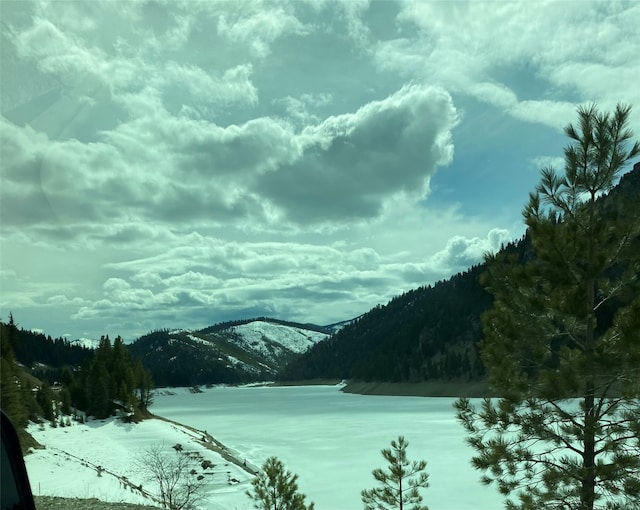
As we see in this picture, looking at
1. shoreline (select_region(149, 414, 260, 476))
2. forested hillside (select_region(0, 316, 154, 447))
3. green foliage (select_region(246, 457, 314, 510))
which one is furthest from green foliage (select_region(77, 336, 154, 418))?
green foliage (select_region(246, 457, 314, 510))

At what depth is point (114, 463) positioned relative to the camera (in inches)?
1911

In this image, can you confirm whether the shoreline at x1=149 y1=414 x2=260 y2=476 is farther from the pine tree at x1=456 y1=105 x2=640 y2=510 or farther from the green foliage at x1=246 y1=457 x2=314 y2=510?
the pine tree at x1=456 y1=105 x2=640 y2=510

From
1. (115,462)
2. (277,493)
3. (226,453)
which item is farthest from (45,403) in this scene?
(277,493)

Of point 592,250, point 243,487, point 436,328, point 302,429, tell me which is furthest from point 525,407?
point 436,328

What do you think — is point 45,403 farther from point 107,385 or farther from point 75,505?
point 75,505

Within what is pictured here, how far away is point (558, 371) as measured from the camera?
36.8ft

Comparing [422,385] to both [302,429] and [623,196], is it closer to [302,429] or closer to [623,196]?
[302,429]

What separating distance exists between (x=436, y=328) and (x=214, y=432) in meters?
125

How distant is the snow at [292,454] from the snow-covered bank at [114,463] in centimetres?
8

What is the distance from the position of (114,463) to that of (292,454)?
16.4 m

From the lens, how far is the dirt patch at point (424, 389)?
449 ft

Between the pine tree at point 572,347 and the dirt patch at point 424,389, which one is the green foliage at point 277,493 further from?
the dirt patch at point 424,389

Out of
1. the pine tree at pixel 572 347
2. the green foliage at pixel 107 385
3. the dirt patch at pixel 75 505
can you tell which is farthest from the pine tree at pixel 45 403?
the pine tree at pixel 572 347

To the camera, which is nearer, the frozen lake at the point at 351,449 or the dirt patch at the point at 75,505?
the dirt patch at the point at 75,505
